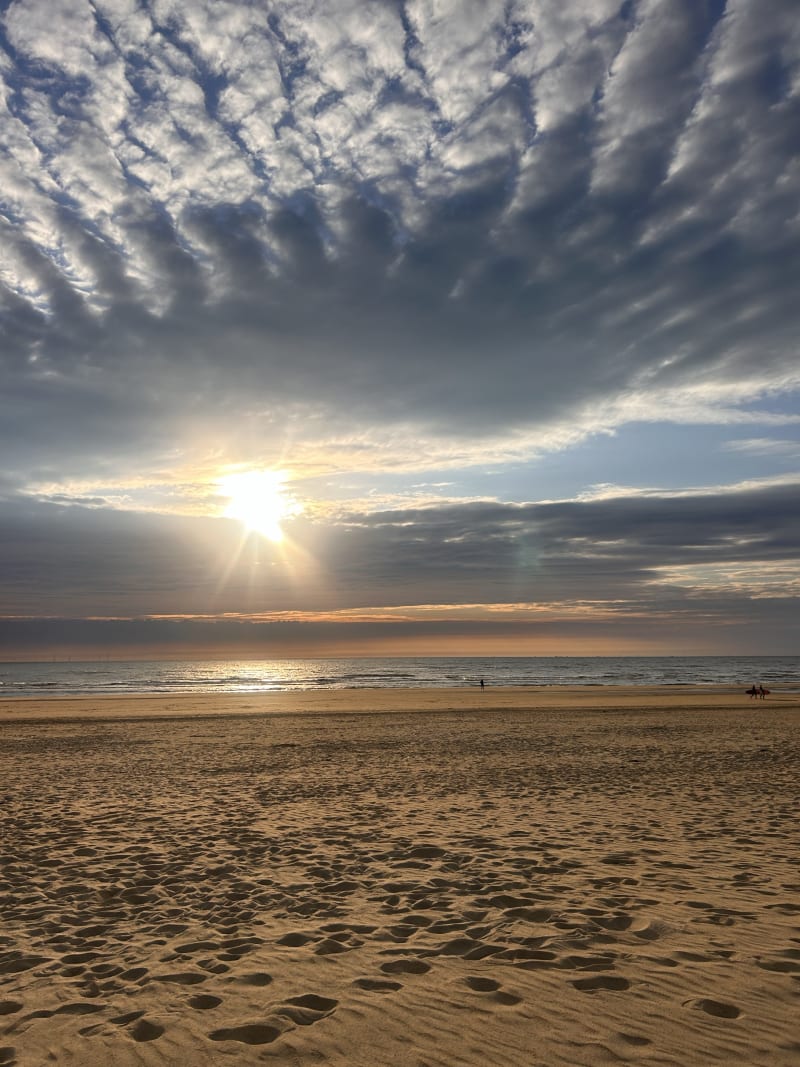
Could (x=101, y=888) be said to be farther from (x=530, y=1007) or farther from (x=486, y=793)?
(x=486, y=793)

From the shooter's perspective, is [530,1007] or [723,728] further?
[723,728]

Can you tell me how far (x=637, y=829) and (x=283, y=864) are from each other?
5.45m

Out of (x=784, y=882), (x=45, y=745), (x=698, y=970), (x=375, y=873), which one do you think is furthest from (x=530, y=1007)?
(x=45, y=745)

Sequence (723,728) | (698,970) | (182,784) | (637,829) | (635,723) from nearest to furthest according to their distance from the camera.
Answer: (698,970)
(637,829)
(182,784)
(723,728)
(635,723)

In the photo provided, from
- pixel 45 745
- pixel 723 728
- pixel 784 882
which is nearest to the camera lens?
pixel 784 882

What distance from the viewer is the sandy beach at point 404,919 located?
4.51 m

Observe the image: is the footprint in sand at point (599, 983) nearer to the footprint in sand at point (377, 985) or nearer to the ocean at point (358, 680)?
the footprint in sand at point (377, 985)

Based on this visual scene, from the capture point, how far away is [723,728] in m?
25.8

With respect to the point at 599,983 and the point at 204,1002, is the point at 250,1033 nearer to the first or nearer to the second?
the point at 204,1002

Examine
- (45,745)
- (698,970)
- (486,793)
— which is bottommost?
(45,745)

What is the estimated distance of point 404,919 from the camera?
667cm

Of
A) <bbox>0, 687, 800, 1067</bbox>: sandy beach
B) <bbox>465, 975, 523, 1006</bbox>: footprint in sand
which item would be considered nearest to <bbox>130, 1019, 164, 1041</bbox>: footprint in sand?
<bbox>0, 687, 800, 1067</bbox>: sandy beach

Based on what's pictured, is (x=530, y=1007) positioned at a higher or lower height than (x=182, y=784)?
higher

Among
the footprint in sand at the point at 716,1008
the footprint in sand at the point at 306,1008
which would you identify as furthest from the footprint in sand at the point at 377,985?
the footprint in sand at the point at 716,1008
